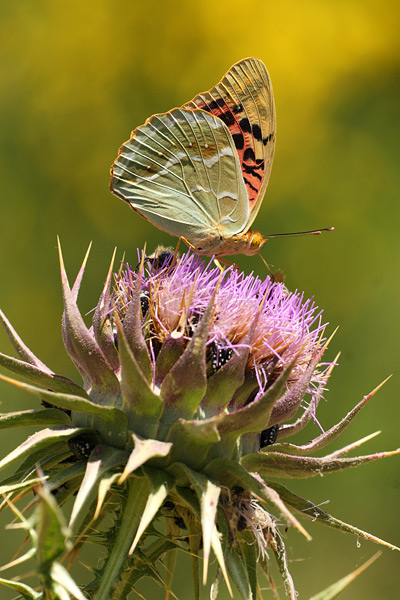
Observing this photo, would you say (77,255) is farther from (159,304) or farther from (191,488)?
(191,488)

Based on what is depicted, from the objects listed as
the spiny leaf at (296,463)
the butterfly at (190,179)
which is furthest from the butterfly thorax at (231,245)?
the spiny leaf at (296,463)

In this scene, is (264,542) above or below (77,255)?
above

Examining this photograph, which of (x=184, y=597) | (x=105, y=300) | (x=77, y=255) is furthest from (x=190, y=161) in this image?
(x=184, y=597)

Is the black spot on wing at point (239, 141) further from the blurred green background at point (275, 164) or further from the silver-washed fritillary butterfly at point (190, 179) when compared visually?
the blurred green background at point (275, 164)

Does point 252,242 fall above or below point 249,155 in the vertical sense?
below

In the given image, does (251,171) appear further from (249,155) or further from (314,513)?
(314,513)

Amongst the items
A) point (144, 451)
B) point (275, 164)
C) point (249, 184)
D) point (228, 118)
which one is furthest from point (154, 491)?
point (275, 164)

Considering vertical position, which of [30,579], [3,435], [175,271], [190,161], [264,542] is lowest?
[30,579]
